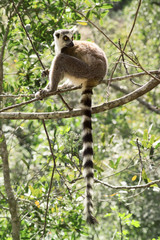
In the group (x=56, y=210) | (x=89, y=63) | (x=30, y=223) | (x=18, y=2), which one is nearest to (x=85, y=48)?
(x=89, y=63)

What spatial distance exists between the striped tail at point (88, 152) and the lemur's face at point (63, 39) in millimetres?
628

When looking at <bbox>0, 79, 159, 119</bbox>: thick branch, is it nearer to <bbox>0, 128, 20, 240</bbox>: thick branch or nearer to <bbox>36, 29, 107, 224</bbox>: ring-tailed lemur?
<bbox>36, 29, 107, 224</bbox>: ring-tailed lemur

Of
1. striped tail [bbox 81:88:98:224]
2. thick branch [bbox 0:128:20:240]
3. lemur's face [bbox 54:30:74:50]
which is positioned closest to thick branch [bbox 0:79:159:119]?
striped tail [bbox 81:88:98:224]

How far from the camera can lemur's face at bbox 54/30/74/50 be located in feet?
12.1

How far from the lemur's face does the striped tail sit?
2.06ft

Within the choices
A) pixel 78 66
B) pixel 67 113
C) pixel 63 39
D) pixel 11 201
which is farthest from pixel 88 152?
pixel 63 39

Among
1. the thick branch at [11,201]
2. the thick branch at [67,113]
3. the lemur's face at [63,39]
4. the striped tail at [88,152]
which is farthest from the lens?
the lemur's face at [63,39]

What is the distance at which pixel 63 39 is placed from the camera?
3.69 meters

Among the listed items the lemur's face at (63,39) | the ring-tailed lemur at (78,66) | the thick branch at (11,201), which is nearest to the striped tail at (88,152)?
the ring-tailed lemur at (78,66)

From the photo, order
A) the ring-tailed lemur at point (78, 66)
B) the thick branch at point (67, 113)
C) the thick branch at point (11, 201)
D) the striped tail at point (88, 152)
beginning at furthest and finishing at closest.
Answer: the thick branch at point (11, 201), the ring-tailed lemur at point (78, 66), the thick branch at point (67, 113), the striped tail at point (88, 152)

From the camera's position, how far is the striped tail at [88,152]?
246 centimetres

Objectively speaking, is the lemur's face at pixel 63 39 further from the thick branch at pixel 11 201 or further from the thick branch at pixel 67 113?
the thick branch at pixel 11 201

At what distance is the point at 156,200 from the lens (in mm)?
6855

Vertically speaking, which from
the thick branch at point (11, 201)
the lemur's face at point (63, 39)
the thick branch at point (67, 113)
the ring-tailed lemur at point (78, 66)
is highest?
the lemur's face at point (63, 39)
